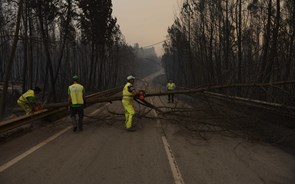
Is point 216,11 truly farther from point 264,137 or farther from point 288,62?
point 264,137

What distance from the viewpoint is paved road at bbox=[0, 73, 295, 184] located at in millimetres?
5206

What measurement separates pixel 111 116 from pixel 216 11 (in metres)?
17.9

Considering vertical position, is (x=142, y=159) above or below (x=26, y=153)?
below

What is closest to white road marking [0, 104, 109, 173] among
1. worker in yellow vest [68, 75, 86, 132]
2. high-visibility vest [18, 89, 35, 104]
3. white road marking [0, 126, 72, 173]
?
white road marking [0, 126, 72, 173]

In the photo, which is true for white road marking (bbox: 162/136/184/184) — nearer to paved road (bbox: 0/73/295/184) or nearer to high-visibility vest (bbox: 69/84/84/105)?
paved road (bbox: 0/73/295/184)

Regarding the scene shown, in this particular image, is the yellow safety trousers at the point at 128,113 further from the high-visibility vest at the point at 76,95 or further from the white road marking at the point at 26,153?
the white road marking at the point at 26,153

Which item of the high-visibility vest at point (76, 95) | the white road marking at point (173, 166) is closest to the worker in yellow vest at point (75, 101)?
the high-visibility vest at point (76, 95)

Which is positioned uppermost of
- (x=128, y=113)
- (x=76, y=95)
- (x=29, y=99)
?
(x=76, y=95)

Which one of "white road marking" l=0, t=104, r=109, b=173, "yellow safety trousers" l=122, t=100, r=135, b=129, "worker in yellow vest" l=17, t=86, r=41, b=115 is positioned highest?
"worker in yellow vest" l=17, t=86, r=41, b=115

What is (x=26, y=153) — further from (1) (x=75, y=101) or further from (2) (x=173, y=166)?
(2) (x=173, y=166)

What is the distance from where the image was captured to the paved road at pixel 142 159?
17.1 ft

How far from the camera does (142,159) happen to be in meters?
6.41

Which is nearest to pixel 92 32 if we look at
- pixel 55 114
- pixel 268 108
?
pixel 55 114

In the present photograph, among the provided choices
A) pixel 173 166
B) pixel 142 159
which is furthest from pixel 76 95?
pixel 173 166
